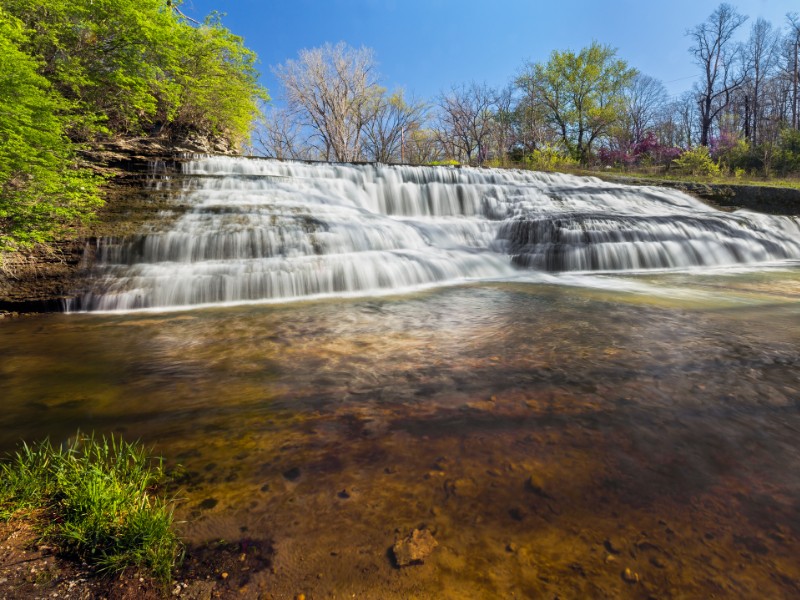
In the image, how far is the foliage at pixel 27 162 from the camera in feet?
16.4

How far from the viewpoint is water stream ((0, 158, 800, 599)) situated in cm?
116

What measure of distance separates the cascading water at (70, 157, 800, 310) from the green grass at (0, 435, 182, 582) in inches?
190

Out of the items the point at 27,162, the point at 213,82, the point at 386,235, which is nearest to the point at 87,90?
the point at 213,82

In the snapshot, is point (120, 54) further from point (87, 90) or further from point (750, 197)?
point (750, 197)

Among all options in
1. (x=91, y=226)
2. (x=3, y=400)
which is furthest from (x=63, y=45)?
(x=3, y=400)

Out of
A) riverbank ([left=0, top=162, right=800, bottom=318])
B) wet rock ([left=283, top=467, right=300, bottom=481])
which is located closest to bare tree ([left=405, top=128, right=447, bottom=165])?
riverbank ([left=0, top=162, right=800, bottom=318])

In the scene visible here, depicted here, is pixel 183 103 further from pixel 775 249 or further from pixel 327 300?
pixel 775 249

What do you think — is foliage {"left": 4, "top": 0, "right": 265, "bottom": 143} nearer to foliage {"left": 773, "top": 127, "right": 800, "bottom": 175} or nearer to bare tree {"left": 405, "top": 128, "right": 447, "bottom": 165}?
bare tree {"left": 405, "top": 128, "right": 447, "bottom": 165}

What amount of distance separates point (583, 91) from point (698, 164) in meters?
14.3

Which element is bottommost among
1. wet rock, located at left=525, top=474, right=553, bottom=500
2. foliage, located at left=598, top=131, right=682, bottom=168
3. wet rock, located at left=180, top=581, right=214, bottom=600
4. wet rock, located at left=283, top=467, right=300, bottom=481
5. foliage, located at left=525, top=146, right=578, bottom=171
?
wet rock, located at left=525, top=474, right=553, bottom=500

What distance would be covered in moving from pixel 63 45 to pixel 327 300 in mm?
10377

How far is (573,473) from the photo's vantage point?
1570 millimetres

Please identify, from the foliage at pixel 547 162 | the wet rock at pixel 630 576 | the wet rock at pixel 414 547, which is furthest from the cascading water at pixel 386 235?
the foliage at pixel 547 162

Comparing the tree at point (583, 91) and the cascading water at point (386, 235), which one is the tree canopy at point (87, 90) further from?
the tree at point (583, 91)
